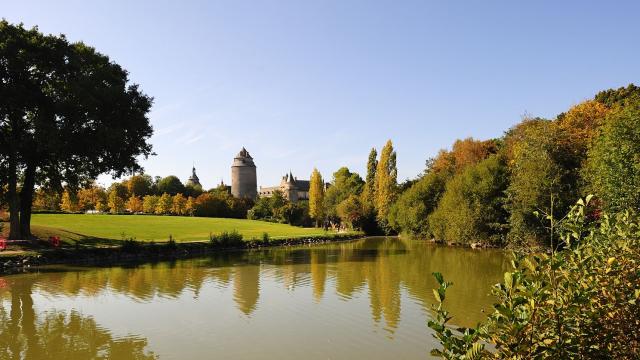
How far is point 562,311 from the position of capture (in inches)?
150

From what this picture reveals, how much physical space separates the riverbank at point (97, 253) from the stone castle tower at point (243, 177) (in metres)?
112

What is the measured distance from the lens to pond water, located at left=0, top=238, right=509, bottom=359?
11.7 metres

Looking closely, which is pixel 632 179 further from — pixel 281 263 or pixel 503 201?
pixel 281 263

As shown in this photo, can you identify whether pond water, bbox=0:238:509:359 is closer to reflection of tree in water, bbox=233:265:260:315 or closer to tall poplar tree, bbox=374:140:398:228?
reflection of tree in water, bbox=233:265:260:315

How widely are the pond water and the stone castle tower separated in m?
128

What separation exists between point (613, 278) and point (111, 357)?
10747mm

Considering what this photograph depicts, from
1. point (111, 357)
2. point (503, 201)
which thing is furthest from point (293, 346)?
point (503, 201)

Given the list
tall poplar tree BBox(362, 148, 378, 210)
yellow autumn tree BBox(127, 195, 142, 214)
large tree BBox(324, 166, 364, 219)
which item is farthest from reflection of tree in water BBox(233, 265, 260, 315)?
yellow autumn tree BBox(127, 195, 142, 214)

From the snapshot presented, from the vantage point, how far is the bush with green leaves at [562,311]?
134 inches

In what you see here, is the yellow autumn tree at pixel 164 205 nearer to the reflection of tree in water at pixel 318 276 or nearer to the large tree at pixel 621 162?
the reflection of tree in water at pixel 318 276

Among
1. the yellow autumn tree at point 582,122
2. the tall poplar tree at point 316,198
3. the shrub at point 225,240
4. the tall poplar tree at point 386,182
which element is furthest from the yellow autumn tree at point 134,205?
the yellow autumn tree at point 582,122

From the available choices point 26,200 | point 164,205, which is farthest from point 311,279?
point 164,205

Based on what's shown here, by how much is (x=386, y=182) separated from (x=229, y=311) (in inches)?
2379

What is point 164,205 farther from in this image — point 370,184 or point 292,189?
point 292,189
